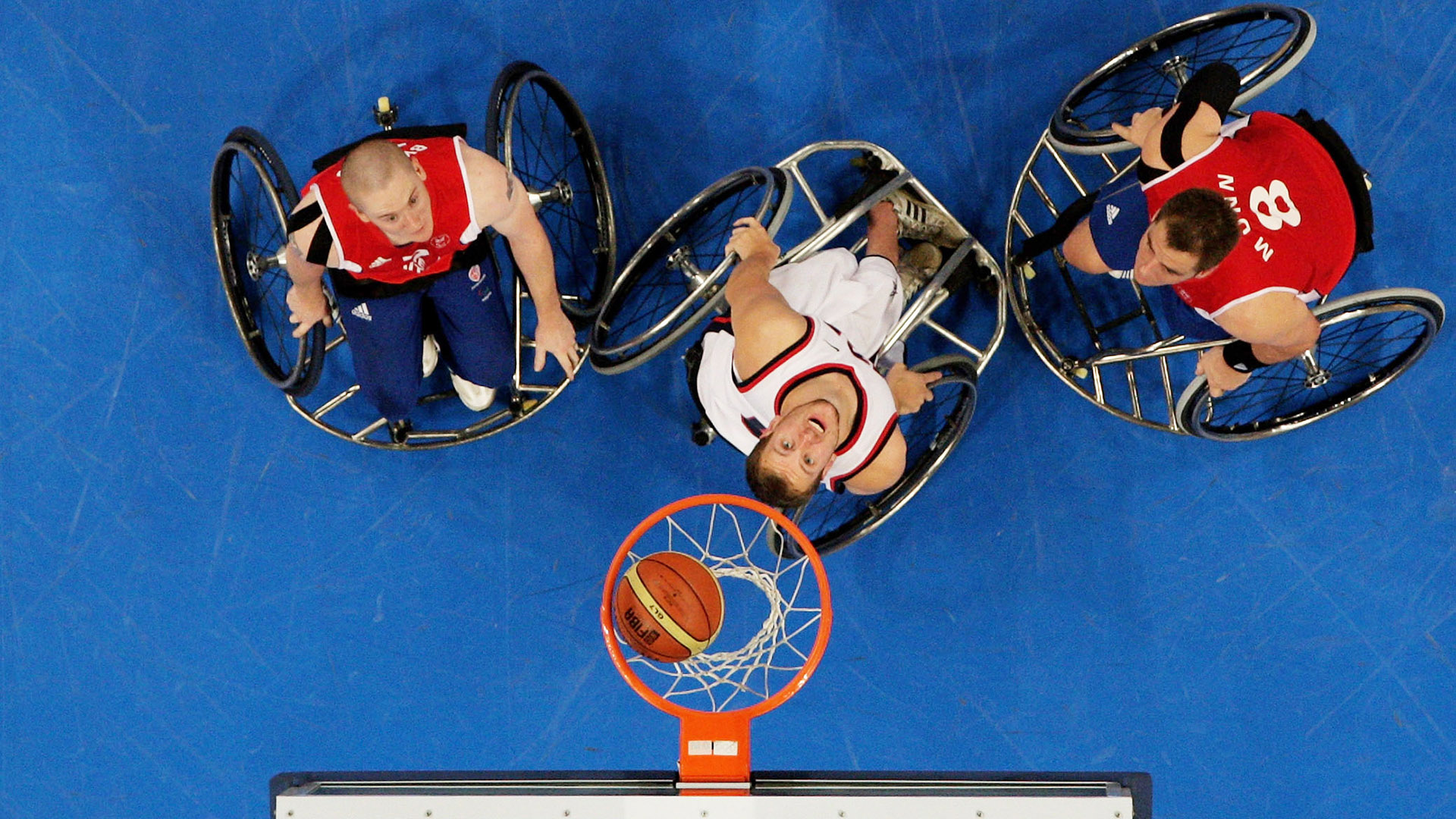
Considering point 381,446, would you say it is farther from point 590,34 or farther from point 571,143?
point 590,34

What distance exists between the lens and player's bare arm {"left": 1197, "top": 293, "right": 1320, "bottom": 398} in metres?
3.59

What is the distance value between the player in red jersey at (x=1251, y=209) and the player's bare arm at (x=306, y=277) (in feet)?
9.43

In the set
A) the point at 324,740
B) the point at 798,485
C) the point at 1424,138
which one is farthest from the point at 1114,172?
the point at 324,740

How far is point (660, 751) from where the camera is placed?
4559 millimetres

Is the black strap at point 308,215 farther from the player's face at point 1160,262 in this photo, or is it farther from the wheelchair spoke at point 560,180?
the player's face at point 1160,262

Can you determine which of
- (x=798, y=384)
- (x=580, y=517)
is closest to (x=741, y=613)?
(x=580, y=517)

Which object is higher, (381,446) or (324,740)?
(381,446)

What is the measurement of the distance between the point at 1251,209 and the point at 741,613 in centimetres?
253

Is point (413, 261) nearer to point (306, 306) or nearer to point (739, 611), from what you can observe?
point (306, 306)

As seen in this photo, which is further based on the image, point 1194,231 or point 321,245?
point 321,245

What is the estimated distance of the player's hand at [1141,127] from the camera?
3.72 metres

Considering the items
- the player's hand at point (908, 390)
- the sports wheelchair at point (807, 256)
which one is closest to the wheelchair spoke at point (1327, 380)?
the sports wheelchair at point (807, 256)

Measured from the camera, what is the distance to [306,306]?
3781 mm

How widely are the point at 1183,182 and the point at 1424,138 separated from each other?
1.62 metres
